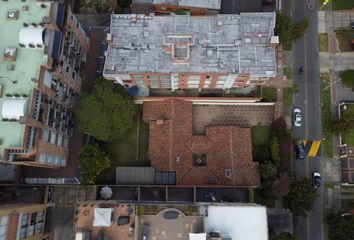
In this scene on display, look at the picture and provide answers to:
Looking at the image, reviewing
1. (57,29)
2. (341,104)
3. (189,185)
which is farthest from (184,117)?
(341,104)

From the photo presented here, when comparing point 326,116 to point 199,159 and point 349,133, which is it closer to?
point 349,133

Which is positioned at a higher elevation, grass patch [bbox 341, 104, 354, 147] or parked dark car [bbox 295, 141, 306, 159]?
grass patch [bbox 341, 104, 354, 147]

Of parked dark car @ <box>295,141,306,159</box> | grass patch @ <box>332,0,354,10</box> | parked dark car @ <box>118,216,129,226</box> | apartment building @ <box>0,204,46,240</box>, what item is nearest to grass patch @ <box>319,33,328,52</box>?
grass patch @ <box>332,0,354,10</box>

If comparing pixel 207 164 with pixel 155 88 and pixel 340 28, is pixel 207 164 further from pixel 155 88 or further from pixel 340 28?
pixel 340 28

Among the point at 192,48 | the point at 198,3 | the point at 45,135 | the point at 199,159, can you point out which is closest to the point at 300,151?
the point at 199,159

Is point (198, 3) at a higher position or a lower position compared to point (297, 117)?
higher

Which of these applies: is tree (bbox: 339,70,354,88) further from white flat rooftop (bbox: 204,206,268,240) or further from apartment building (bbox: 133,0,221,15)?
white flat rooftop (bbox: 204,206,268,240)

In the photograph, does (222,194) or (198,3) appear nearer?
(222,194)

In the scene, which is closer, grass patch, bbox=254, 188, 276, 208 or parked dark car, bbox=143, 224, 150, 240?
parked dark car, bbox=143, 224, 150, 240
